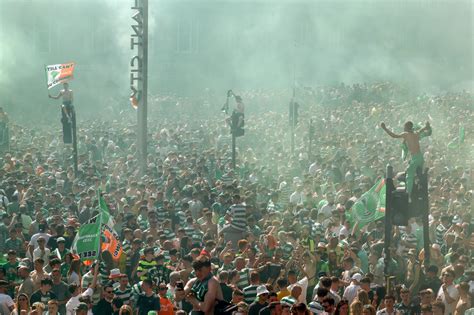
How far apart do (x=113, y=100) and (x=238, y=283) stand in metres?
43.4

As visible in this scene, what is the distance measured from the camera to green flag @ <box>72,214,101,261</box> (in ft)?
45.1

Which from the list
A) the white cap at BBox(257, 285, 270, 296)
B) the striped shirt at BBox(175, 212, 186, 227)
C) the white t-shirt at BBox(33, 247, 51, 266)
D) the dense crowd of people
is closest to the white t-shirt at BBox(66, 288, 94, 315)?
the dense crowd of people

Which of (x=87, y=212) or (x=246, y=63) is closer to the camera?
(x=87, y=212)

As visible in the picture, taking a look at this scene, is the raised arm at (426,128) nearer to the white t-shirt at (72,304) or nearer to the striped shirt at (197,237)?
the striped shirt at (197,237)

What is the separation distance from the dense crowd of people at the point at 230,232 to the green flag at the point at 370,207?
0.19 metres

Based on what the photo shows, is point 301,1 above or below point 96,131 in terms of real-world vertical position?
above

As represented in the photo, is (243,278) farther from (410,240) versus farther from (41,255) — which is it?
(410,240)

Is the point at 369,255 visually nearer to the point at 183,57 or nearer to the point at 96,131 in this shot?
the point at 96,131

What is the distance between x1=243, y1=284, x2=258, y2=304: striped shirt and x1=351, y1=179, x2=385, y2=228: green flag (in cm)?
523

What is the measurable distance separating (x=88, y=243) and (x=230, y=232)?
3601 mm

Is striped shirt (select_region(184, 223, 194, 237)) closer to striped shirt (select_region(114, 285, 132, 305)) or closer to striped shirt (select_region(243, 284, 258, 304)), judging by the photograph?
striped shirt (select_region(114, 285, 132, 305))

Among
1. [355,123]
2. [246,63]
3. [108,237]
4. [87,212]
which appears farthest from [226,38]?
[108,237]

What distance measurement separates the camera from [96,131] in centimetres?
3419

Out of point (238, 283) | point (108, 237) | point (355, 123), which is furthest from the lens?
point (355, 123)
